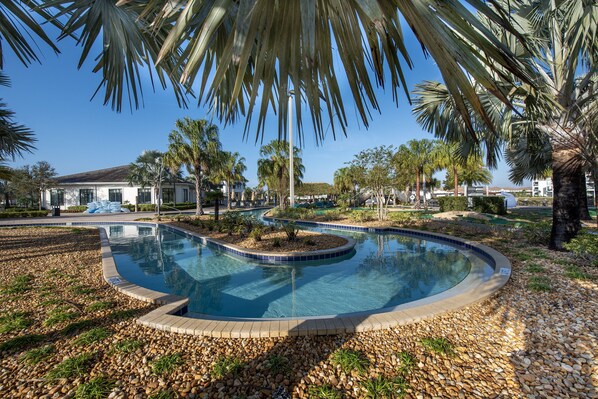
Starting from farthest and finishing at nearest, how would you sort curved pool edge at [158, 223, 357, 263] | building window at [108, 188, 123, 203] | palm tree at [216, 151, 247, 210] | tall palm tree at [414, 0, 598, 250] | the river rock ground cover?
palm tree at [216, 151, 247, 210] → building window at [108, 188, 123, 203] → curved pool edge at [158, 223, 357, 263] → tall palm tree at [414, 0, 598, 250] → the river rock ground cover

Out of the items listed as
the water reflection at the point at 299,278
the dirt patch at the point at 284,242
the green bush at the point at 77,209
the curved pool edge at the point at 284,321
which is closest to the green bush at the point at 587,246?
the water reflection at the point at 299,278

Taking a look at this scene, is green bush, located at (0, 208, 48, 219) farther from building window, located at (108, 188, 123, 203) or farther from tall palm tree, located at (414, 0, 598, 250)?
tall palm tree, located at (414, 0, 598, 250)

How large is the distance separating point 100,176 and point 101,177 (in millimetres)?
761

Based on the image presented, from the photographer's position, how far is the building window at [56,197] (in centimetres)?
3064

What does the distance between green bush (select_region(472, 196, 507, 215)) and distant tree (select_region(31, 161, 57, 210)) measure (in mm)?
39817

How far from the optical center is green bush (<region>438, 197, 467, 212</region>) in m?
19.3

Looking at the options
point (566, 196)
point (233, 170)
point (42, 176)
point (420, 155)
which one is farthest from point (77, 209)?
point (566, 196)

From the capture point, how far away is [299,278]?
6.16 m

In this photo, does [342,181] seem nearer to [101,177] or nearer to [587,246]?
[101,177]

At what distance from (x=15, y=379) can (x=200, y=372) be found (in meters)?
1.49

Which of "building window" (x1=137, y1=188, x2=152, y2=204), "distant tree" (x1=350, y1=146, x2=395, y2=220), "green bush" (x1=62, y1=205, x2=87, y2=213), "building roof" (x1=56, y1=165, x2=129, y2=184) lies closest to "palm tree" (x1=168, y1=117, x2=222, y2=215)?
"distant tree" (x1=350, y1=146, x2=395, y2=220)

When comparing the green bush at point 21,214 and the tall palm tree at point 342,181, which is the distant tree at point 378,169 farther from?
the tall palm tree at point 342,181

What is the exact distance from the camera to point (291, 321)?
123 inches

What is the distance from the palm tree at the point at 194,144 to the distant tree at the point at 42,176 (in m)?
19.2
